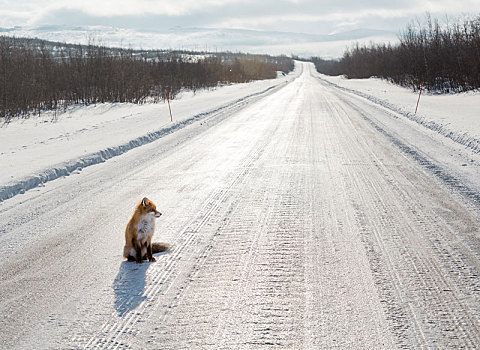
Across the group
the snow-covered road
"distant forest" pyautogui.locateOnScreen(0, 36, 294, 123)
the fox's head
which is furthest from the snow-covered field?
the fox's head

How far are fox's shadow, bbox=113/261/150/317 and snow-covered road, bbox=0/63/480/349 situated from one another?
0.8 inches

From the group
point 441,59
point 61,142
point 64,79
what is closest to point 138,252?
point 61,142

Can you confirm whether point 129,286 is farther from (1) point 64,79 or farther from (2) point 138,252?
(1) point 64,79

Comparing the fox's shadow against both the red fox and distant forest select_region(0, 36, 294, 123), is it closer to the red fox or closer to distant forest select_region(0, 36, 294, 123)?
the red fox

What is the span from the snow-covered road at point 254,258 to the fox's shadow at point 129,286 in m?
0.02

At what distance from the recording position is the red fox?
13.8ft

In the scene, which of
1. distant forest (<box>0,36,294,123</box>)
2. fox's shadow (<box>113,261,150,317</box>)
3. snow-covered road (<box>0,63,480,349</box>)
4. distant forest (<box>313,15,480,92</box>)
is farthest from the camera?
distant forest (<box>313,15,480,92</box>)

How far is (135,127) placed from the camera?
→ 1573 centimetres

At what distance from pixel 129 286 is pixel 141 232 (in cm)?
58

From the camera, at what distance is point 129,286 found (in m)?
3.94

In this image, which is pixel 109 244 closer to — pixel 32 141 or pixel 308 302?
pixel 308 302

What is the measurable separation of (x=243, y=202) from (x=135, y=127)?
10.3 metres

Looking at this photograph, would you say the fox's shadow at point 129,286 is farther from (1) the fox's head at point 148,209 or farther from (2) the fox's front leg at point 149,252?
(1) the fox's head at point 148,209

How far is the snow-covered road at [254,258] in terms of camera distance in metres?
3.21
